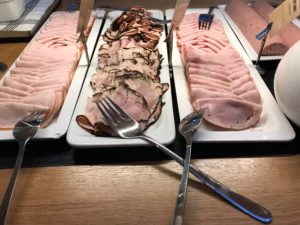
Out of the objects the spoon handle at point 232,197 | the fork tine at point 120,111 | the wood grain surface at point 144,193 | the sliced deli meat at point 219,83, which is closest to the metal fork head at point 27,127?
the wood grain surface at point 144,193

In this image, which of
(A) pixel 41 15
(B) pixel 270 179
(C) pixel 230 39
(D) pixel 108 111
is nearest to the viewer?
(B) pixel 270 179

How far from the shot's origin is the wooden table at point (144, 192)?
2.14 feet

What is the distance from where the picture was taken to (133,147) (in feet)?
2.70

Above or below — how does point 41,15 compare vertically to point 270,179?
above

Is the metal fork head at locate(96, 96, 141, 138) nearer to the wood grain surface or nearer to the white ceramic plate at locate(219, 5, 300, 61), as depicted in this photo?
the wood grain surface

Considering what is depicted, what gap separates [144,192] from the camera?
71 cm

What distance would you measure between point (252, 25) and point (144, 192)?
3.66ft

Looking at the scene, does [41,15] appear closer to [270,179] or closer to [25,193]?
[25,193]

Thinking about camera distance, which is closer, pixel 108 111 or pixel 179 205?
pixel 179 205

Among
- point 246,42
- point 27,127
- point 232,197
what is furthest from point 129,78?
point 246,42

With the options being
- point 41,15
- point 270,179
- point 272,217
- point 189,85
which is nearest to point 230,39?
point 189,85

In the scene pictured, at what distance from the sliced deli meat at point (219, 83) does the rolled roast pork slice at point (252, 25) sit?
0.48ft

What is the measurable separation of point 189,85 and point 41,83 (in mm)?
532

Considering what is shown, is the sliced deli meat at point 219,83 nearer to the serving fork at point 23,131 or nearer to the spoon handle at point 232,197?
the spoon handle at point 232,197
